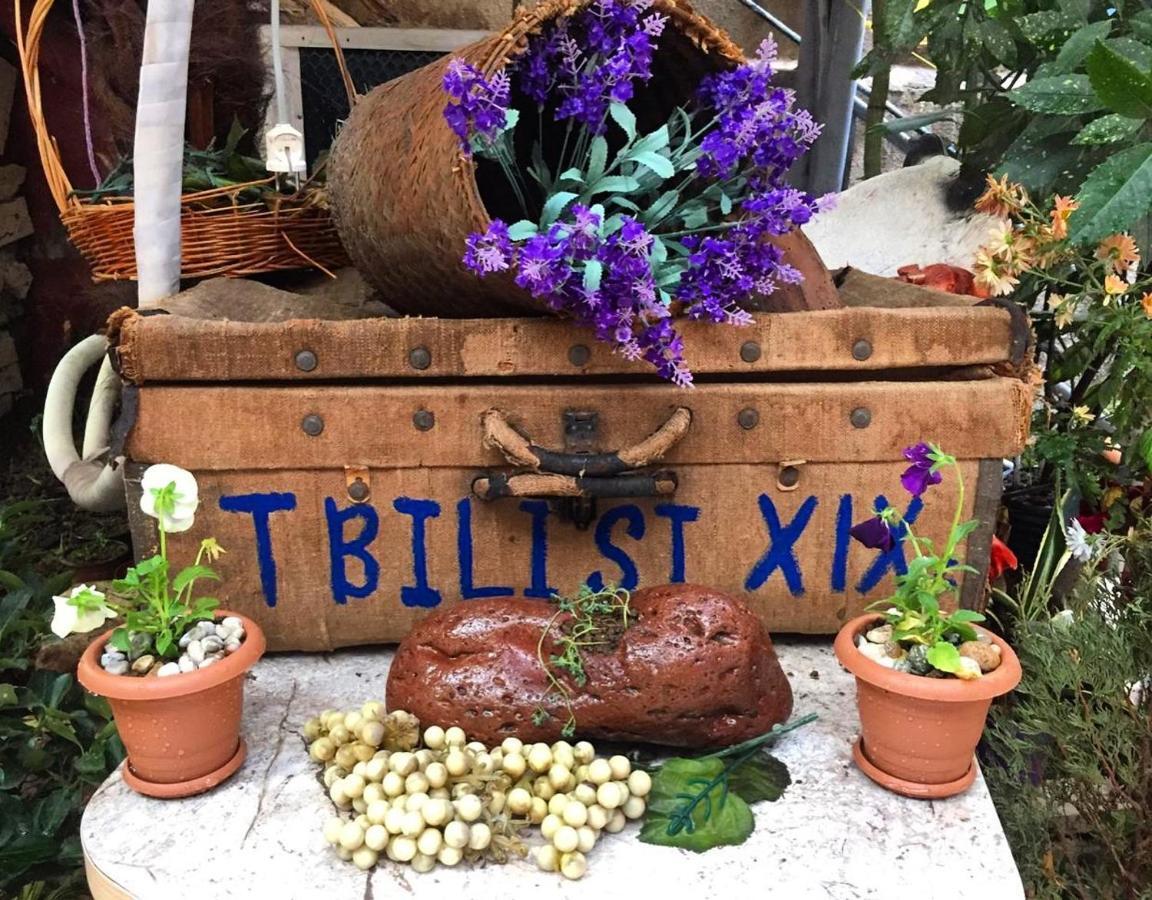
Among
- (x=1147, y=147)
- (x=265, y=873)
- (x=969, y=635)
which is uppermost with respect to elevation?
(x=1147, y=147)

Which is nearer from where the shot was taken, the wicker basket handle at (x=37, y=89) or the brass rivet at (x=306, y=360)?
the brass rivet at (x=306, y=360)

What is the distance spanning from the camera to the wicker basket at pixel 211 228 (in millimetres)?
1771

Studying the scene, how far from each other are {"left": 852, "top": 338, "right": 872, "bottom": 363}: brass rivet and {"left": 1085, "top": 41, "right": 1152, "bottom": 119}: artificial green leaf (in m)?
0.41

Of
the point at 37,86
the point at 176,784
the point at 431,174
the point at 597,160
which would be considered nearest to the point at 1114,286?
the point at 597,160

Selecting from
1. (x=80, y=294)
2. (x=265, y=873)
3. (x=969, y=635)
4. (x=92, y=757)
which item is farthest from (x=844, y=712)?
(x=80, y=294)

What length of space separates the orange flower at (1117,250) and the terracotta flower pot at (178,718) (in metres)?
1.32

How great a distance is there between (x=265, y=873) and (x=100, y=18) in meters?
2.17

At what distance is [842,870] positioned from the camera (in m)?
1.03

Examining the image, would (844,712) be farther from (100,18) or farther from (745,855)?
(100,18)

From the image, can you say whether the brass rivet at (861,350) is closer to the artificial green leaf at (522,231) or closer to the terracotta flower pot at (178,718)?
the artificial green leaf at (522,231)

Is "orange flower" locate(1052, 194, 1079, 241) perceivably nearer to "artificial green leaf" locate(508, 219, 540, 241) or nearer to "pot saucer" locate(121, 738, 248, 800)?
"artificial green leaf" locate(508, 219, 540, 241)

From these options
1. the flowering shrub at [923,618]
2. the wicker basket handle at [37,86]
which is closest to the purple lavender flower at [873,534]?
the flowering shrub at [923,618]

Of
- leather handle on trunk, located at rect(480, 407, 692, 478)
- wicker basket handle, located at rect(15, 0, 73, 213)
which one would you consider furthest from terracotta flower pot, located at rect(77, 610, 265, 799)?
wicker basket handle, located at rect(15, 0, 73, 213)

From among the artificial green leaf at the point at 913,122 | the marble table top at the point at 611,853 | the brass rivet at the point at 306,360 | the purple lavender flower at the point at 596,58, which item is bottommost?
the marble table top at the point at 611,853
